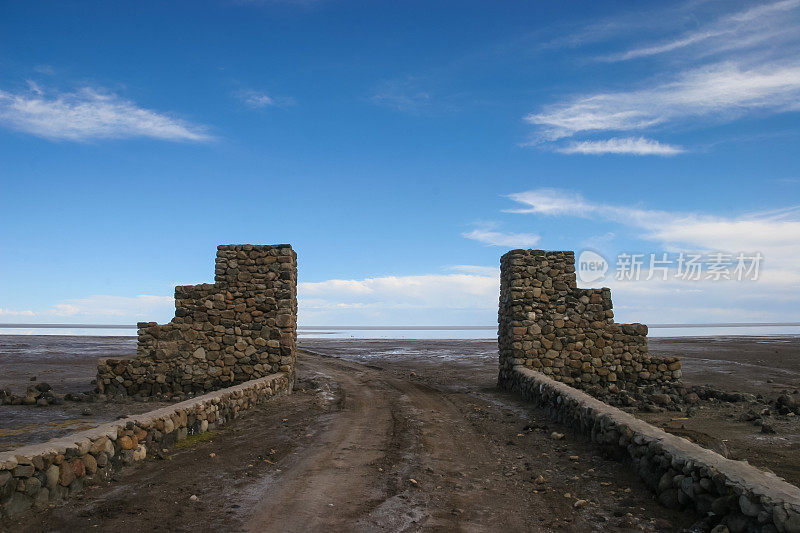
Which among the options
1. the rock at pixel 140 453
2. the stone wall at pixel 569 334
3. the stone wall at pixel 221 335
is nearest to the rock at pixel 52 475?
the rock at pixel 140 453

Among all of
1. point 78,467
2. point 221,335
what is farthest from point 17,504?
point 221,335

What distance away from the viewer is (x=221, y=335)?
54.0 feet

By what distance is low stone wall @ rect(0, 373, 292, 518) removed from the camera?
5.94 metres

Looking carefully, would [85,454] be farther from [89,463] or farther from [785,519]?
[785,519]

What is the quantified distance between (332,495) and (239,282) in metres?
A: 11.0

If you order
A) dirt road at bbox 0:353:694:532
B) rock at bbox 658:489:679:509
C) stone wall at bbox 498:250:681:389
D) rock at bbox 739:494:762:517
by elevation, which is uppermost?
stone wall at bbox 498:250:681:389

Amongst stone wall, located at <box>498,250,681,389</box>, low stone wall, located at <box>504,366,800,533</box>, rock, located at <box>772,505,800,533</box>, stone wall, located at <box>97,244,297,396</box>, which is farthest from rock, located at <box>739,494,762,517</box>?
stone wall, located at <box>97,244,297,396</box>

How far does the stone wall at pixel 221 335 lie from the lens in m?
16.2

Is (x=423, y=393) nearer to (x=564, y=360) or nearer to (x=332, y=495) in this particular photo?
(x=564, y=360)

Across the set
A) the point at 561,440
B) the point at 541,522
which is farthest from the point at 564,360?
the point at 541,522

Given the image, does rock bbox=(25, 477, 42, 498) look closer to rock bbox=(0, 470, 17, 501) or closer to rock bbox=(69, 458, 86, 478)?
rock bbox=(0, 470, 17, 501)

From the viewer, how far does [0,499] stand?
18.9 feet

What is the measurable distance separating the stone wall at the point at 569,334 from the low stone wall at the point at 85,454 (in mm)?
9789

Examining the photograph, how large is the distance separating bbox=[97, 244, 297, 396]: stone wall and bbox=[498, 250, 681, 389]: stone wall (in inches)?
280
